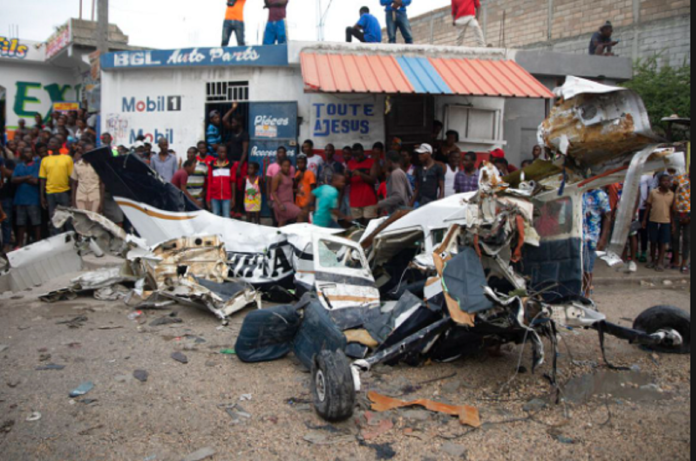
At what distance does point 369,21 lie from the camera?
1373 centimetres

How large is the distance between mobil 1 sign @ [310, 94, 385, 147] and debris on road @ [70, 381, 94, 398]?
828 cm

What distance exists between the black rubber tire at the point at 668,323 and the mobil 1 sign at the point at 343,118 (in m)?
7.46

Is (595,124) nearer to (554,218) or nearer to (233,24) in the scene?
(554,218)

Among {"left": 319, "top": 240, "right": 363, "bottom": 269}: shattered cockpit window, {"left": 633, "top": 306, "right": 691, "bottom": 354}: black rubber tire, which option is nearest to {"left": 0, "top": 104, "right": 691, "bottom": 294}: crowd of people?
{"left": 319, "top": 240, "right": 363, "bottom": 269}: shattered cockpit window

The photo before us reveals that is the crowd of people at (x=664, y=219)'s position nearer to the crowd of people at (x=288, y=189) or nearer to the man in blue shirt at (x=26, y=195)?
the crowd of people at (x=288, y=189)

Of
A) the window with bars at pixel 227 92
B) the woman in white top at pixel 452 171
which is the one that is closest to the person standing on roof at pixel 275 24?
the window with bars at pixel 227 92

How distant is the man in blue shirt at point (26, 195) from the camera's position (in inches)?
430

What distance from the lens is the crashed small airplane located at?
4.45m

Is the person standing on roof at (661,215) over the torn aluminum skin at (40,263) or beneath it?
over

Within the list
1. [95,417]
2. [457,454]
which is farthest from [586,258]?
[95,417]

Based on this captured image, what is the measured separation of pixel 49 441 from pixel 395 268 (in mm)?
4262

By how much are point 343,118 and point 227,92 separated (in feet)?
8.52

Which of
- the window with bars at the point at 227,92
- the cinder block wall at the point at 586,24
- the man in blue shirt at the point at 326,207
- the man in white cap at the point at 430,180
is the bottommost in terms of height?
the man in blue shirt at the point at 326,207

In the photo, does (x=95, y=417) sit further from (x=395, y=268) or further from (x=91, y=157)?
(x=91, y=157)
